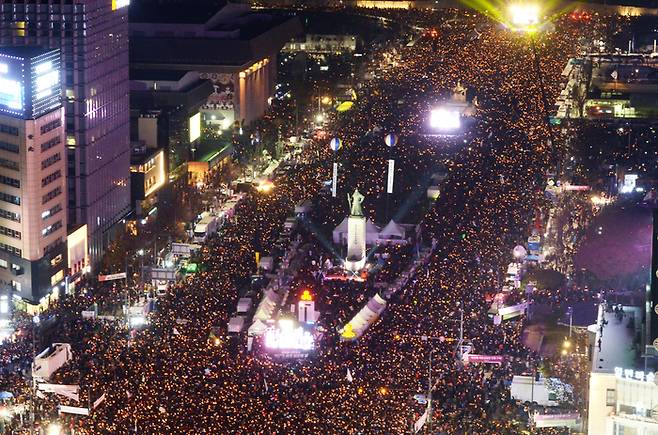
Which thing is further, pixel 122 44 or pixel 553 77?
A: pixel 553 77

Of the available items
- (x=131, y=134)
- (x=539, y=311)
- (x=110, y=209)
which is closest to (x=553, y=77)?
(x=131, y=134)

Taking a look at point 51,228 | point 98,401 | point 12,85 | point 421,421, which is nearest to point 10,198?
point 51,228

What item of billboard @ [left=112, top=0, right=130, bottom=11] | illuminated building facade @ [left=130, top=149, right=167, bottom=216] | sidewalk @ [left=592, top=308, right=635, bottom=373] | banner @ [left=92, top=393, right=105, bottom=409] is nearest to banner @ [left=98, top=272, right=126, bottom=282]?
illuminated building facade @ [left=130, top=149, right=167, bottom=216]

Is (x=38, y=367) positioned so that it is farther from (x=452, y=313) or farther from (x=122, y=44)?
(x=122, y=44)

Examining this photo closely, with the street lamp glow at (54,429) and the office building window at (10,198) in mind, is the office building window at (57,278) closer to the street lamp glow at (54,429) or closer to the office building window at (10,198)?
the office building window at (10,198)

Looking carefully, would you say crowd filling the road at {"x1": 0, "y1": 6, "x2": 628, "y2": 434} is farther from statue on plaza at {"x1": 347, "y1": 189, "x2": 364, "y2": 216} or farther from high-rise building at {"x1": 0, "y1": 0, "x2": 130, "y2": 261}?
high-rise building at {"x1": 0, "y1": 0, "x2": 130, "y2": 261}
